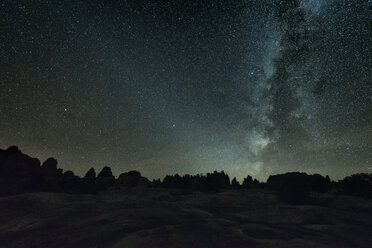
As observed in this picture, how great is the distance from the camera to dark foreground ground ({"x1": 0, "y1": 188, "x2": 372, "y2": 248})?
36656mm

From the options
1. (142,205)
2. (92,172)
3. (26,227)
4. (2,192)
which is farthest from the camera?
(92,172)

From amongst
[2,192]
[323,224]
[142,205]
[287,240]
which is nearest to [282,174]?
[323,224]

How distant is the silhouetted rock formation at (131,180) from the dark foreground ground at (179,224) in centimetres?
2934

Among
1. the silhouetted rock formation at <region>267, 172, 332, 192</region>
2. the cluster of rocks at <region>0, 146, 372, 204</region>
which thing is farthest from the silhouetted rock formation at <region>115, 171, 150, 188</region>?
the silhouetted rock formation at <region>267, 172, 332, 192</region>

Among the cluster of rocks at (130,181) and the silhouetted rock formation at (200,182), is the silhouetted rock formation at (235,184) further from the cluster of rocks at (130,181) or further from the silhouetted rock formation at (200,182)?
the silhouetted rock formation at (200,182)

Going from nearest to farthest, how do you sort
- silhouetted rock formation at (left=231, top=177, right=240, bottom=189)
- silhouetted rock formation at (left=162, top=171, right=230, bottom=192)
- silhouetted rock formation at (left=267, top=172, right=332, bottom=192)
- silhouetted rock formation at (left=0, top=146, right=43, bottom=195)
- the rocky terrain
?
the rocky terrain, silhouetted rock formation at (left=0, top=146, right=43, bottom=195), silhouetted rock formation at (left=267, top=172, right=332, bottom=192), silhouetted rock formation at (left=162, top=171, right=230, bottom=192), silhouetted rock formation at (left=231, top=177, right=240, bottom=189)

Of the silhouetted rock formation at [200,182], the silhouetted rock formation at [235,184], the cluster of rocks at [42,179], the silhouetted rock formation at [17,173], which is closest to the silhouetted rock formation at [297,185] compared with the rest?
the silhouetted rock formation at [235,184]

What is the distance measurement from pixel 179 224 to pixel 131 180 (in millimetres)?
65045

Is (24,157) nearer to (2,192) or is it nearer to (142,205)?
(2,192)

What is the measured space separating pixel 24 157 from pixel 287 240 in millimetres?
100269

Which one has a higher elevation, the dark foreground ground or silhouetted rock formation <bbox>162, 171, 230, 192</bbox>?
silhouetted rock formation <bbox>162, 171, 230, 192</bbox>

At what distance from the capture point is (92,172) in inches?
4333

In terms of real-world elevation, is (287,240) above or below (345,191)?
below

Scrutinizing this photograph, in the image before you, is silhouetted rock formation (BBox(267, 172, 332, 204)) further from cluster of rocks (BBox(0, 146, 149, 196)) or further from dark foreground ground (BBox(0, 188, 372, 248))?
cluster of rocks (BBox(0, 146, 149, 196))
